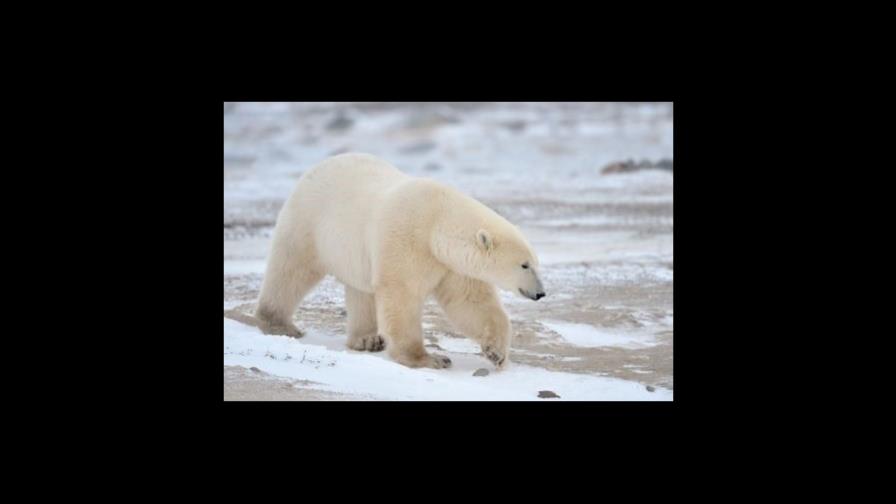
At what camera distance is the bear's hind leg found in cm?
729

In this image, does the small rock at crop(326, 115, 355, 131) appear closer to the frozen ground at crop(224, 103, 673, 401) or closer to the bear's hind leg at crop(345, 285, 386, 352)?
the frozen ground at crop(224, 103, 673, 401)

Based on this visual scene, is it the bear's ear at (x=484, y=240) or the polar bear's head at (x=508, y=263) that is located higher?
the bear's ear at (x=484, y=240)

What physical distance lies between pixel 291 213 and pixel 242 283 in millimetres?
2573

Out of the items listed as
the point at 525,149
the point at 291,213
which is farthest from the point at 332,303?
the point at 525,149

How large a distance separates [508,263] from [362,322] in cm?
160

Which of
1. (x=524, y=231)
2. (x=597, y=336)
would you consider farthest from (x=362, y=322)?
(x=524, y=231)

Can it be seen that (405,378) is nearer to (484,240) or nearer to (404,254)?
(404,254)

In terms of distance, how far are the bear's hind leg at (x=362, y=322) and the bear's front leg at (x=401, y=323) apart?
0.83 m

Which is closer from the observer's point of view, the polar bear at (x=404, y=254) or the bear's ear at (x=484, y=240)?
the bear's ear at (x=484, y=240)

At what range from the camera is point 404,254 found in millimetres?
6363

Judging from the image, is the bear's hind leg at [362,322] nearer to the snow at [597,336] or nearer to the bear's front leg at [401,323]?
the bear's front leg at [401,323]

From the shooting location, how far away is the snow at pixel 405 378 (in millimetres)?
5449

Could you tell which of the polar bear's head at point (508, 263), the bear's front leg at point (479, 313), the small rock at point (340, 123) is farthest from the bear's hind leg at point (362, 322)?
the small rock at point (340, 123)

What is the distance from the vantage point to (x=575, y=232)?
539 inches
